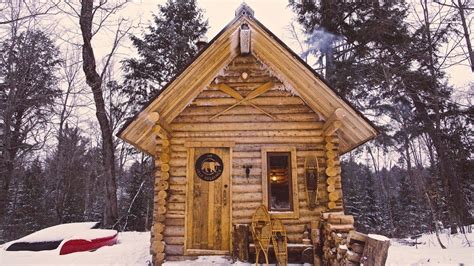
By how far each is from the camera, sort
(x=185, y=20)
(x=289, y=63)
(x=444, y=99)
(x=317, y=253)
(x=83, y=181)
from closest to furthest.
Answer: (x=317, y=253) < (x=289, y=63) < (x=444, y=99) < (x=185, y=20) < (x=83, y=181)

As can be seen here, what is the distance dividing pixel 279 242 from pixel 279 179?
2999 millimetres

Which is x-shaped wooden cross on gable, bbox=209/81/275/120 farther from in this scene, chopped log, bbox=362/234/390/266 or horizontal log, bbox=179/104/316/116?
chopped log, bbox=362/234/390/266

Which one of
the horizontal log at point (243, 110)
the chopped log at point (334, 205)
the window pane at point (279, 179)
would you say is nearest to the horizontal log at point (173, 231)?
the window pane at point (279, 179)

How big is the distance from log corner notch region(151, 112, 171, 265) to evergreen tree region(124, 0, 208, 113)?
35.5 feet

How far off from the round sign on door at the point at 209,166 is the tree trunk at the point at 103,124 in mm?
7588

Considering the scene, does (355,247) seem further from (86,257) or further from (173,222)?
(86,257)

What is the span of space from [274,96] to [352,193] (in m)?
22.4

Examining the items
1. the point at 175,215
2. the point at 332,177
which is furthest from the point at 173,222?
the point at 332,177

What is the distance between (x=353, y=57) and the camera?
15492 mm

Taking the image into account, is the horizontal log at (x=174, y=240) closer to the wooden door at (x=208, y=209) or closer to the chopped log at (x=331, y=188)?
the wooden door at (x=208, y=209)

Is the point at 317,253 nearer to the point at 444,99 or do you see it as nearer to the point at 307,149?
the point at 307,149

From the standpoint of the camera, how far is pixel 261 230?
7414 mm

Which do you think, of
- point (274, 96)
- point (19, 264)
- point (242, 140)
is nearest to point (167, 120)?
point (242, 140)

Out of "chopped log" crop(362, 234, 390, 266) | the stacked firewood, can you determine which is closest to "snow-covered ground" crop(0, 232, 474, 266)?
the stacked firewood
